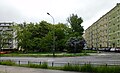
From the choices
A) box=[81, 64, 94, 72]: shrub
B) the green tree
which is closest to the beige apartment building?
the green tree

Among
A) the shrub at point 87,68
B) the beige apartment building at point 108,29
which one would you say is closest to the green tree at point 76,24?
the beige apartment building at point 108,29

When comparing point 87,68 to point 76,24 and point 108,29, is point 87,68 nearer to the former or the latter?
point 76,24

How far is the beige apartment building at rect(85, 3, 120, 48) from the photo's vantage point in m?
97.6

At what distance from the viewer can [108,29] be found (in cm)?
10981

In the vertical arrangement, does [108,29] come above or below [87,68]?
above

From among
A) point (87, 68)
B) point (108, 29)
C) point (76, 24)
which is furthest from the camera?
point (108, 29)

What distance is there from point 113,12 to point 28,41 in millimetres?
38103

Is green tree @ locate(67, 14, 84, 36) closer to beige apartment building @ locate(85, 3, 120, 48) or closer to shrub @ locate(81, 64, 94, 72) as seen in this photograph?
beige apartment building @ locate(85, 3, 120, 48)

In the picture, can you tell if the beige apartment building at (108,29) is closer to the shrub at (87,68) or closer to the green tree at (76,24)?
the green tree at (76,24)

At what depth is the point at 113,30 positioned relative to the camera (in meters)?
103

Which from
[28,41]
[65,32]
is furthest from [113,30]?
[28,41]

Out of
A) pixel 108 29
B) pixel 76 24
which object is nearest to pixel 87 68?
pixel 76 24

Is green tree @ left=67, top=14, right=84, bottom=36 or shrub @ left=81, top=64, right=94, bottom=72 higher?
green tree @ left=67, top=14, right=84, bottom=36

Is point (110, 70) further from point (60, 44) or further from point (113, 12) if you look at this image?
point (113, 12)
